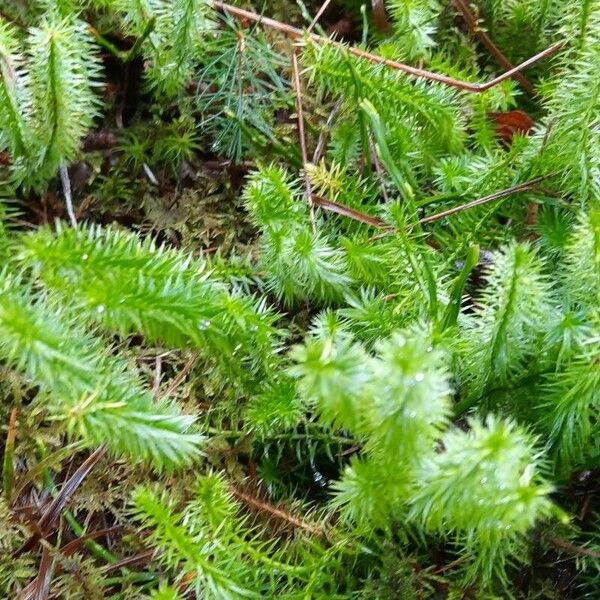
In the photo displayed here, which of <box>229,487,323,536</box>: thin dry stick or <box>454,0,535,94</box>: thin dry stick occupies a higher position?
<box>454,0,535,94</box>: thin dry stick

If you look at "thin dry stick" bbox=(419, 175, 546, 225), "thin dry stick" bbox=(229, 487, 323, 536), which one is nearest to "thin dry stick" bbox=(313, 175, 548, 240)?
"thin dry stick" bbox=(419, 175, 546, 225)

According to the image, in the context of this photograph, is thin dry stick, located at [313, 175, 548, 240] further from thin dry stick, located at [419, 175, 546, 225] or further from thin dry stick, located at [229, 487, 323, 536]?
thin dry stick, located at [229, 487, 323, 536]

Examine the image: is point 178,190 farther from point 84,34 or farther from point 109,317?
point 109,317

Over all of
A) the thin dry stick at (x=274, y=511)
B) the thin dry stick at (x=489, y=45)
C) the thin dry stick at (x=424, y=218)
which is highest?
the thin dry stick at (x=489, y=45)

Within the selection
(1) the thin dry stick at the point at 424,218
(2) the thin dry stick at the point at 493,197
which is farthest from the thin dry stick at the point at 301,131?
(2) the thin dry stick at the point at 493,197

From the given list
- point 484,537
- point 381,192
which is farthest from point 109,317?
point 381,192

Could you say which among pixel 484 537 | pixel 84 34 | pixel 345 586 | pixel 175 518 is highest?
pixel 84 34

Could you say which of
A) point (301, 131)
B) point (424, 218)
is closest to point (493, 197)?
point (424, 218)

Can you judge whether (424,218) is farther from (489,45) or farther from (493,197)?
(489,45)

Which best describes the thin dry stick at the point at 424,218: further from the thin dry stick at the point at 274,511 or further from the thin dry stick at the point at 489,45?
the thin dry stick at the point at 274,511
